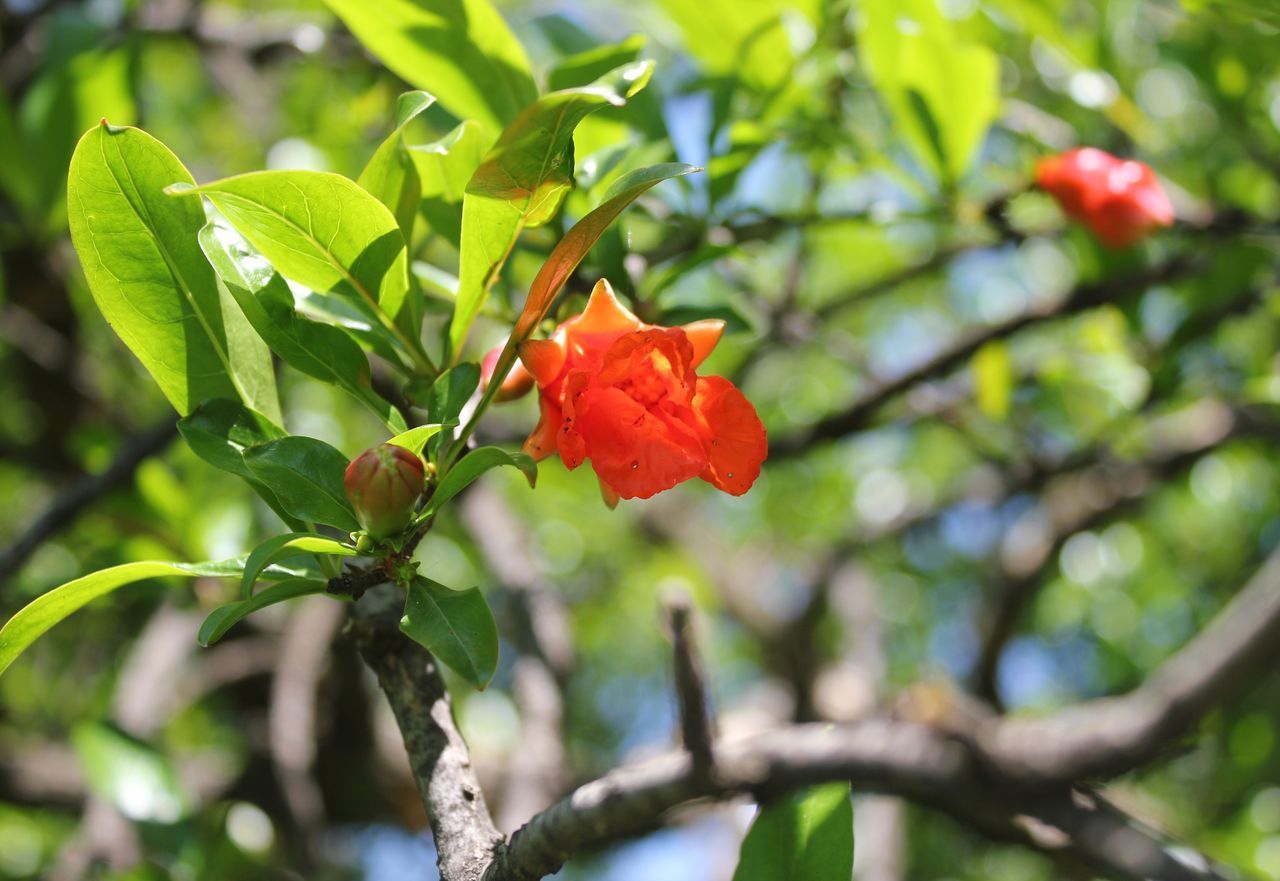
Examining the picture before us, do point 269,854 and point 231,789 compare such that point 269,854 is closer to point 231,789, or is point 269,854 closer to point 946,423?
point 231,789

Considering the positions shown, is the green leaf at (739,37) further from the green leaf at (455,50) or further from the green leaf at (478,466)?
the green leaf at (478,466)

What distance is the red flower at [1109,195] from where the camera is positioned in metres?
1.93

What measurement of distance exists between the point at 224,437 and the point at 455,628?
0.30m

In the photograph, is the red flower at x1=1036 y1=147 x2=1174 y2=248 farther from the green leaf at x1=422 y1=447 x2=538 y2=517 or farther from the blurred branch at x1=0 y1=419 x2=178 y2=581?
the blurred branch at x1=0 y1=419 x2=178 y2=581

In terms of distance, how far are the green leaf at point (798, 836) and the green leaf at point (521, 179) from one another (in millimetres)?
577

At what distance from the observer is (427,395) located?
3.59 feet

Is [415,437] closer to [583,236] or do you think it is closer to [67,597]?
[583,236]

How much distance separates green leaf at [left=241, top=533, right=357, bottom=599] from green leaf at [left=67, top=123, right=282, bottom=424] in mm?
222

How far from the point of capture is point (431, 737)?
1.01 meters

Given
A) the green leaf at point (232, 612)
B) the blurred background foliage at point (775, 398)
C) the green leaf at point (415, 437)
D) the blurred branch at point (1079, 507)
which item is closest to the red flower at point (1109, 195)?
the blurred background foliage at point (775, 398)

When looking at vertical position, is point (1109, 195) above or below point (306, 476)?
below

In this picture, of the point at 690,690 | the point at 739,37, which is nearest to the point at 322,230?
the point at 690,690

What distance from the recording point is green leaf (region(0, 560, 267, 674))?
3.08ft

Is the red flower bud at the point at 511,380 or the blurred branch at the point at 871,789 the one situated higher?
the red flower bud at the point at 511,380
